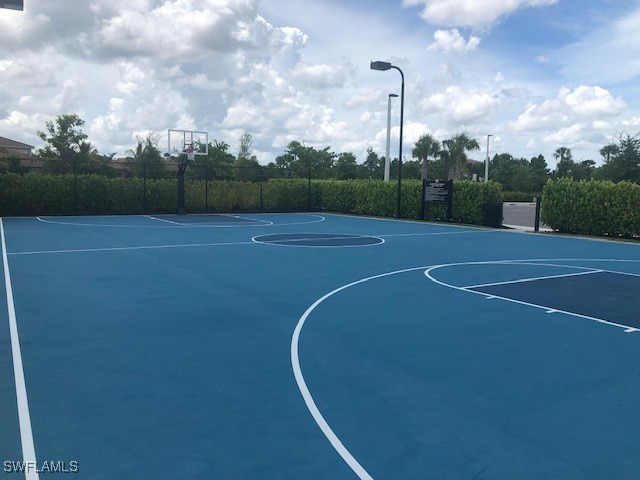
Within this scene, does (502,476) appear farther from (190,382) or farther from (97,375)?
(97,375)

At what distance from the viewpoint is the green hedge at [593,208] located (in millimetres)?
17844

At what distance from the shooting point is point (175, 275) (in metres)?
10.1

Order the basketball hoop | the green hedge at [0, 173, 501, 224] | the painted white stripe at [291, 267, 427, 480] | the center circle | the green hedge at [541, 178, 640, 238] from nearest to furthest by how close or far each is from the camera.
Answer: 1. the painted white stripe at [291, 267, 427, 480]
2. the center circle
3. the green hedge at [541, 178, 640, 238]
4. the green hedge at [0, 173, 501, 224]
5. the basketball hoop

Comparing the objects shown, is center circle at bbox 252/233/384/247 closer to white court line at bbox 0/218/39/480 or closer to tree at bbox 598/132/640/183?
white court line at bbox 0/218/39/480

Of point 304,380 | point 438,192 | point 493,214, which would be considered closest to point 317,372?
point 304,380

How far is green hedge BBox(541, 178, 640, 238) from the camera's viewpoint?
17.8m

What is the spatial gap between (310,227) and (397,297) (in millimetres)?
12434

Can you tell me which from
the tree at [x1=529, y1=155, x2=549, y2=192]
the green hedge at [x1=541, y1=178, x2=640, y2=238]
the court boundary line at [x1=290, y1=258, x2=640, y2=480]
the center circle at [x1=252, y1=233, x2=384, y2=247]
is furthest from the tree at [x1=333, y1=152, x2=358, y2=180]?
the court boundary line at [x1=290, y1=258, x2=640, y2=480]

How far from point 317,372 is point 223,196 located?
2423 cm

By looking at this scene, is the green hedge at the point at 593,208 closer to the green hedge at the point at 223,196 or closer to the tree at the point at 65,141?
the green hedge at the point at 223,196

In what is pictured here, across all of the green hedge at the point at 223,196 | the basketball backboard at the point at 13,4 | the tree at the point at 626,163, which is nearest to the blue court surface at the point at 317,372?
the basketball backboard at the point at 13,4

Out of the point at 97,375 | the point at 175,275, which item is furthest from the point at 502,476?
the point at 175,275

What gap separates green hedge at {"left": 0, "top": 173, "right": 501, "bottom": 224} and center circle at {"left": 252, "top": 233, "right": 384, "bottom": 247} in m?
7.31

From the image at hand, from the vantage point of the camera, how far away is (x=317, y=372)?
5215 mm
